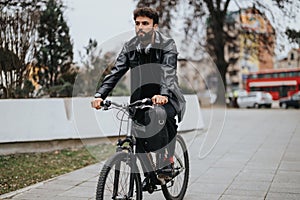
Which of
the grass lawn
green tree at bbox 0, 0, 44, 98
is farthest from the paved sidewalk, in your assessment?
green tree at bbox 0, 0, 44, 98

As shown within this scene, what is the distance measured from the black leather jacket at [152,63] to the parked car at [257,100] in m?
29.3

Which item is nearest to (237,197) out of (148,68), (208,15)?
(148,68)

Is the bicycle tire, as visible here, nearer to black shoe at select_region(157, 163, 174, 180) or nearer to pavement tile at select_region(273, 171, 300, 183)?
black shoe at select_region(157, 163, 174, 180)

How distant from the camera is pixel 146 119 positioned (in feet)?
13.6

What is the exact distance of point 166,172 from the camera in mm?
4414

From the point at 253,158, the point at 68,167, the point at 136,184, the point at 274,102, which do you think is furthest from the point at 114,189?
the point at 274,102

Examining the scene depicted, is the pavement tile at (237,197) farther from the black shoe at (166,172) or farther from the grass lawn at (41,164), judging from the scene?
the grass lawn at (41,164)

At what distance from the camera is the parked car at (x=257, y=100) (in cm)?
3244

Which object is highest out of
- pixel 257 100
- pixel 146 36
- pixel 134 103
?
pixel 146 36

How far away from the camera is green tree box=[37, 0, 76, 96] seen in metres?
10.7

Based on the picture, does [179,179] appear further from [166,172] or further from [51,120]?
[51,120]

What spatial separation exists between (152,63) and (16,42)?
606cm

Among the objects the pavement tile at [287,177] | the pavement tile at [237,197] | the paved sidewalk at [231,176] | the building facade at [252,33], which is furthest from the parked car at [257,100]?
the pavement tile at [237,197]

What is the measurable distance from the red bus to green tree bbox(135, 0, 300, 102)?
7.02 m
